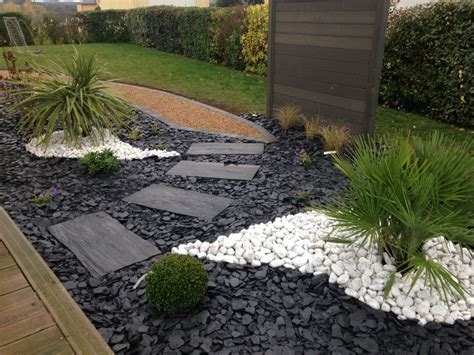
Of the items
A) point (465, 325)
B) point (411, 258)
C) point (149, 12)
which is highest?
point (149, 12)

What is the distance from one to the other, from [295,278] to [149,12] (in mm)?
12353

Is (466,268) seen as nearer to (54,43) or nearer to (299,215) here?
(299,215)

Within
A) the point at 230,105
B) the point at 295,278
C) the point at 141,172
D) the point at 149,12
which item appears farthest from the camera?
the point at 149,12

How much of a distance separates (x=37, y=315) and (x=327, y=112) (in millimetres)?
3655

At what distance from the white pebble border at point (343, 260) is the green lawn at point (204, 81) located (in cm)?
277

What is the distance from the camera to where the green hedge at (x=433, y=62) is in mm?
5316

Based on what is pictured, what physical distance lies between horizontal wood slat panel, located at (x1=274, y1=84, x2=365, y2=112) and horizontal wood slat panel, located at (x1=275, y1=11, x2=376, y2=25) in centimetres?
77

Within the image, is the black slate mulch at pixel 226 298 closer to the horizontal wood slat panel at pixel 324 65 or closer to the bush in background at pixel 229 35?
the horizontal wood slat panel at pixel 324 65

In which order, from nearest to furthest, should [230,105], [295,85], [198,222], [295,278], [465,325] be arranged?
[465,325] → [295,278] → [198,222] → [295,85] → [230,105]

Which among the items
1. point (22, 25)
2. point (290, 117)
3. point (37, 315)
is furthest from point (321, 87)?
point (22, 25)

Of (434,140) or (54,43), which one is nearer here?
(434,140)

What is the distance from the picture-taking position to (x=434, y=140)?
7.95 ft

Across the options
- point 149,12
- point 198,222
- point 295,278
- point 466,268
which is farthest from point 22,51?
point 466,268

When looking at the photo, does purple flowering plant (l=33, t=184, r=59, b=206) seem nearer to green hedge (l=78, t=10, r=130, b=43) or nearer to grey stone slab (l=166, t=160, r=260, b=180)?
grey stone slab (l=166, t=160, r=260, b=180)
